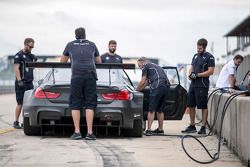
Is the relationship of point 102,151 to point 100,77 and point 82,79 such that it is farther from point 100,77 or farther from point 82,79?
point 100,77

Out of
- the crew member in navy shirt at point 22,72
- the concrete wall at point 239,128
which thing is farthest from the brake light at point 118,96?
the crew member in navy shirt at point 22,72

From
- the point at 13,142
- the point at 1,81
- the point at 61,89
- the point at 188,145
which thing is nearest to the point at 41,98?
the point at 61,89

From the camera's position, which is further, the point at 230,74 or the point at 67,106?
the point at 230,74

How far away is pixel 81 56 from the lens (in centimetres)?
1141

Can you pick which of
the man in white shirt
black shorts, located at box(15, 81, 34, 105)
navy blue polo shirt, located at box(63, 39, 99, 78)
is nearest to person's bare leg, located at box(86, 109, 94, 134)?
navy blue polo shirt, located at box(63, 39, 99, 78)

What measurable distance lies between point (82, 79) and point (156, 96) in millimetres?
1908

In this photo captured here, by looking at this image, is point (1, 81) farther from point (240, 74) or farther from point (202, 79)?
point (202, 79)

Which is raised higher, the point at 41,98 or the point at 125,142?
the point at 41,98

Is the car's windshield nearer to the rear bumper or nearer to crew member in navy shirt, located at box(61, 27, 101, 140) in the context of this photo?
crew member in navy shirt, located at box(61, 27, 101, 140)

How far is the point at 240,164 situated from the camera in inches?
344

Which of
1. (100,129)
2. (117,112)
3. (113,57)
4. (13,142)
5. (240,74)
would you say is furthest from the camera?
(240,74)

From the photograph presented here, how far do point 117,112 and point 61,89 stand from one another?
3.23ft

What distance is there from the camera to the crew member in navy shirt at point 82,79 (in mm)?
11188

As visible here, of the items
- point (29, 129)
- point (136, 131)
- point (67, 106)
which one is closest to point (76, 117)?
point (67, 106)
